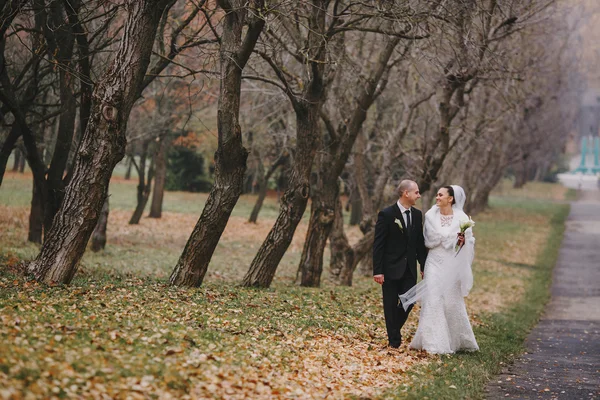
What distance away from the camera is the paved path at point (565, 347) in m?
9.05

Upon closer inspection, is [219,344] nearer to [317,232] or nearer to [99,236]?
[317,232]

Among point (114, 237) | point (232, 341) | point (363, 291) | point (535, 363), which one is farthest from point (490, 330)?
point (114, 237)

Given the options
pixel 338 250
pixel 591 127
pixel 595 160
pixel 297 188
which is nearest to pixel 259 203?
pixel 338 250

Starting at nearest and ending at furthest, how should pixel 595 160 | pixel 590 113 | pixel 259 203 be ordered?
1. pixel 259 203
2. pixel 595 160
3. pixel 590 113

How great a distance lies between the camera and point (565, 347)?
1308 cm

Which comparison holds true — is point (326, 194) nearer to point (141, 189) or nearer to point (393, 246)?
point (393, 246)

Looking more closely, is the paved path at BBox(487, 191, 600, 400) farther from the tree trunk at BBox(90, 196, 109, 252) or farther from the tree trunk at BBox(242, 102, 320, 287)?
the tree trunk at BBox(90, 196, 109, 252)

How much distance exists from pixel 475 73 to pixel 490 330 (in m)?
5.25

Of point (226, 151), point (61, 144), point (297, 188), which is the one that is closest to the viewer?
point (226, 151)

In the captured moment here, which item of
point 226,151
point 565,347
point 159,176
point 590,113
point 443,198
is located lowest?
point 565,347

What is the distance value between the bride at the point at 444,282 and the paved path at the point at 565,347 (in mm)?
834

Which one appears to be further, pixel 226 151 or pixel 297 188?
pixel 297 188

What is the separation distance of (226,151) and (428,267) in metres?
3.56

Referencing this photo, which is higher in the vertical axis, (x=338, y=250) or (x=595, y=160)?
(x=595, y=160)
